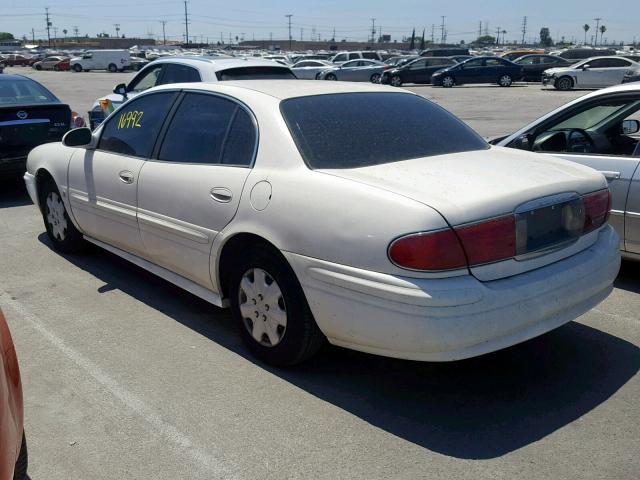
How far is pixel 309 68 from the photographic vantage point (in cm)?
3847

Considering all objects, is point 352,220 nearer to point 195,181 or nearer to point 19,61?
point 195,181

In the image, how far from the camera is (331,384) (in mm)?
3846

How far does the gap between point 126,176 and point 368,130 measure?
72.5 inches

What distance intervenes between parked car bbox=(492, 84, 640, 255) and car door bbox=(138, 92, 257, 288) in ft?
8.15

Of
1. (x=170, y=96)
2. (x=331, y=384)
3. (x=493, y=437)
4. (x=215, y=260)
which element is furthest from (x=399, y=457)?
(x=170, y=96)

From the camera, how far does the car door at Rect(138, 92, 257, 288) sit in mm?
4141

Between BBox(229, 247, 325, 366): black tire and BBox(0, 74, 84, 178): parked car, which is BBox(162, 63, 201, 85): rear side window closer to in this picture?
BBox(0, 74, 84, 178): parked car

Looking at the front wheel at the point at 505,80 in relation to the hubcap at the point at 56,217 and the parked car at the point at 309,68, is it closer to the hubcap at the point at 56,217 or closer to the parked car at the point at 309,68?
the parked car at the point at 309,68

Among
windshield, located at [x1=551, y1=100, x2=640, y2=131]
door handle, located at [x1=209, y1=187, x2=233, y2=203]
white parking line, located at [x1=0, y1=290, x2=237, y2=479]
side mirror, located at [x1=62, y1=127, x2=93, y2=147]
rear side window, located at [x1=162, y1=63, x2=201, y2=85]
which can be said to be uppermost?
rear side window, located at [x1=162, y1=63, x2=201, y2=85]

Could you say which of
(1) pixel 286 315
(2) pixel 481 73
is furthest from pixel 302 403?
(2) pixel 481 73

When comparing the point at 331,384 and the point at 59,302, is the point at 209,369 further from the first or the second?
the point at 59,302

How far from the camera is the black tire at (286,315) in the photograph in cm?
370

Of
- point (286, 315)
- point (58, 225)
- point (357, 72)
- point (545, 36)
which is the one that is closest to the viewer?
point (286, 315)

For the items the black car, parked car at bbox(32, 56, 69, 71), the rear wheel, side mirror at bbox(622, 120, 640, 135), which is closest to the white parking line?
the black car
